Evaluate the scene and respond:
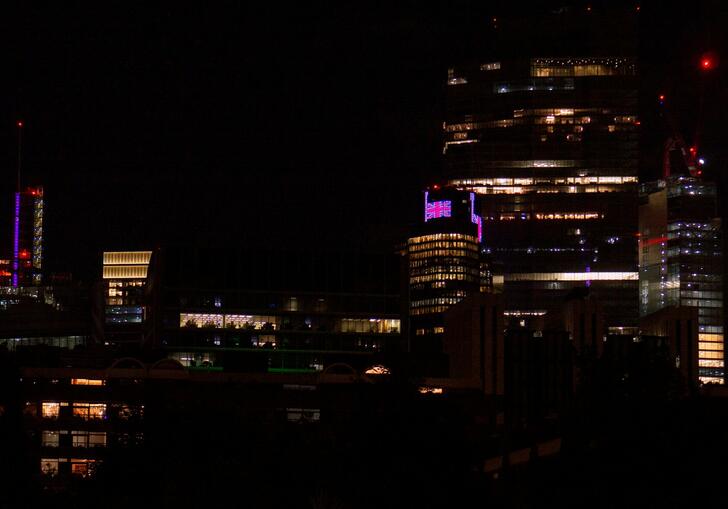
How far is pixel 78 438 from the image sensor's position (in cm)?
14538

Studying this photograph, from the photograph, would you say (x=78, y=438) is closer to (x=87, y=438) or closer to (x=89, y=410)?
(x=87, y=438)

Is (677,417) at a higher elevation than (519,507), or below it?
higher

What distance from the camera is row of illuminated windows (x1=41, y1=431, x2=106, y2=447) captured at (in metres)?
144

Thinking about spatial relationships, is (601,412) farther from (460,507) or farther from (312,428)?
(312,428)

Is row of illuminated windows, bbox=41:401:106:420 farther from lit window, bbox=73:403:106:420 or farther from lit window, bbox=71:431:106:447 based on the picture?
lit window, bbox=71:431:106:447

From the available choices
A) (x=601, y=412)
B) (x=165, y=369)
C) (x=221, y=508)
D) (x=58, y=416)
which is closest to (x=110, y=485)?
(x=221, y=508)

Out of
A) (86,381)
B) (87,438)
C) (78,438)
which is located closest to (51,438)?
(78,438)

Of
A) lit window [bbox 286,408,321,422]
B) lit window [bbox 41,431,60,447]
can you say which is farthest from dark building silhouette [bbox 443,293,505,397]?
lit window [bbox 41,431,60,447]

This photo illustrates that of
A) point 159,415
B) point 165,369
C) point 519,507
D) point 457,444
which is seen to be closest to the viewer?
point 519,507

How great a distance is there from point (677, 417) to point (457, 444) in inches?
556

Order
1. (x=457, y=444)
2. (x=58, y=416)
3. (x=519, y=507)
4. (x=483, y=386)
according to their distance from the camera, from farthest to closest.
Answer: (x=483, y=386), (x=58, y=416), (x=457, y=444), (x=519, y=507)

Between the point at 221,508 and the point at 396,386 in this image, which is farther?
the point at 396,386

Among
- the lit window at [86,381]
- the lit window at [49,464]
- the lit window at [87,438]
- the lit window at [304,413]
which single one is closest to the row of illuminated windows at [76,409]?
the lit window at [87,438]

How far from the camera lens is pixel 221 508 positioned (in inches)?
2975
